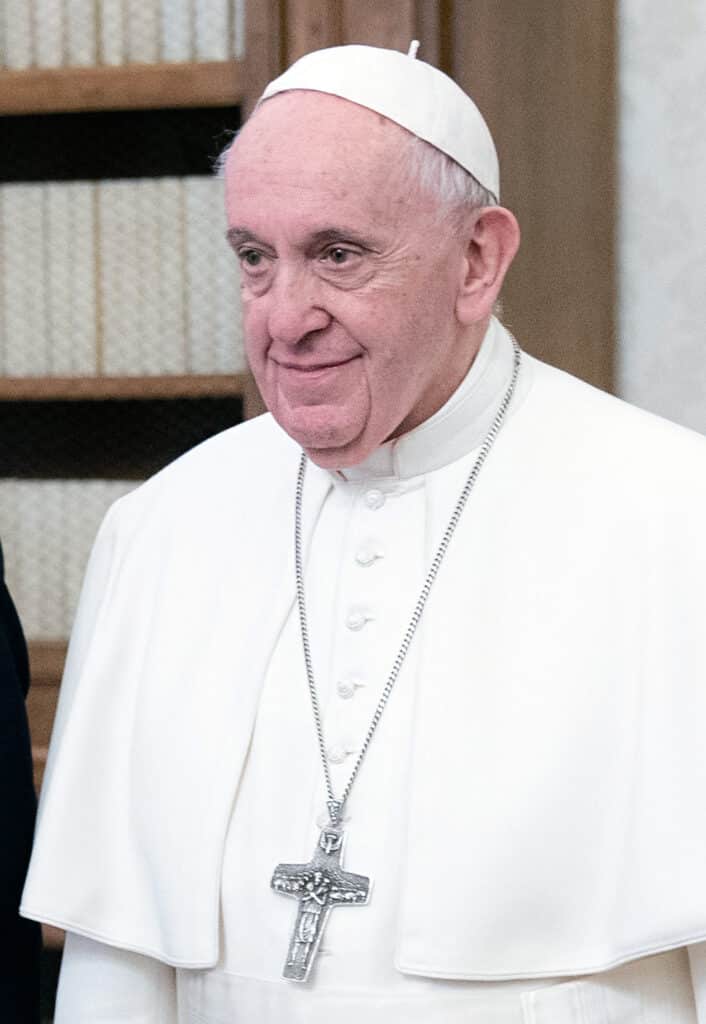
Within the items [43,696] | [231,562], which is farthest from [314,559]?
[43,696]

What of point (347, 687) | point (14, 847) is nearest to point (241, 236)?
point (347, 687)

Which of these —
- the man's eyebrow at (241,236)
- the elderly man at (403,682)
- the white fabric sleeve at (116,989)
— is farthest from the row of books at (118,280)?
the white fabric sleeve at (116,989)

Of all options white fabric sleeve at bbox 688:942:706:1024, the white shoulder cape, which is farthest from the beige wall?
white fabric sleeve at bbox 688:942:706:1024

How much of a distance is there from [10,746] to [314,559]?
0.47 metres

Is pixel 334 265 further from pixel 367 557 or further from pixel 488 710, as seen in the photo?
pixel 488 710

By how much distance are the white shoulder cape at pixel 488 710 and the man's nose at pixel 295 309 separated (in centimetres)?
29

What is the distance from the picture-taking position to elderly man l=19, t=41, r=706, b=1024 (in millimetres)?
1659

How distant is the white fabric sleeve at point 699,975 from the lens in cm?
167

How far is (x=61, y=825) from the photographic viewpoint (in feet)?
6.29

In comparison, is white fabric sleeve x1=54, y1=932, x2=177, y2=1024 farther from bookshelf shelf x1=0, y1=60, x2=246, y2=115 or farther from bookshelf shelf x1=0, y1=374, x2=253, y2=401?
bookshelf shelf x1=0, y1=60, x2=246, y2=115

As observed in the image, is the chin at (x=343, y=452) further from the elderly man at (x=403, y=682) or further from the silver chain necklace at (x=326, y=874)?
the silver chain necklace at (x=326, y=874)

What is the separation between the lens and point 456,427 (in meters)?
1.84

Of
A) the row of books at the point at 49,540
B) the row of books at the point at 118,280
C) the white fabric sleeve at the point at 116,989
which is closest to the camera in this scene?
the white fabric sleeve at the point at 116,989

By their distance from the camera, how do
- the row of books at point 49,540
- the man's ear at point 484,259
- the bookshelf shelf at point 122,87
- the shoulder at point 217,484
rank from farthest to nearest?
the row of books at point 49,540, the bookshelf shelf at point 122,87, the shoulder at point 217,484, the man's ear at point 484,259
